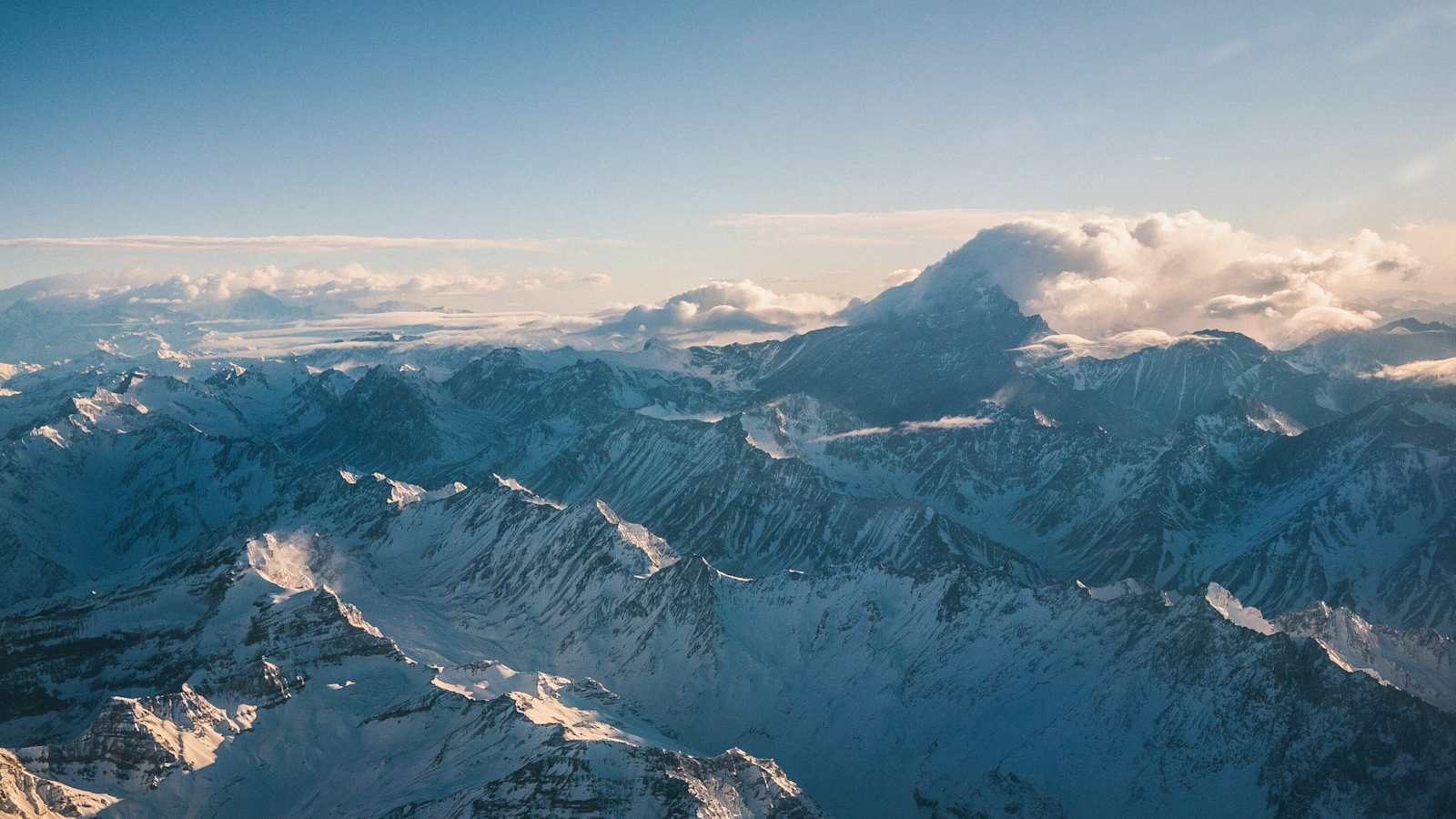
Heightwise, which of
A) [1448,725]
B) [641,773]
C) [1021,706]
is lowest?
[1021,706]

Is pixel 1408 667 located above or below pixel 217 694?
below

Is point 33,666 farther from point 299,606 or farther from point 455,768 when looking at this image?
point 455,768

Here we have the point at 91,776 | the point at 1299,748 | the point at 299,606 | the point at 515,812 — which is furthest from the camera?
the point at 299,606

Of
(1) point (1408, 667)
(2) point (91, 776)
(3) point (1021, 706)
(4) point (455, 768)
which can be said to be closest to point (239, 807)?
(2) point (91, 776)

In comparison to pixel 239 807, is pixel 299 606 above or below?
above

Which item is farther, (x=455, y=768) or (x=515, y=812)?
(x=455, y=768)

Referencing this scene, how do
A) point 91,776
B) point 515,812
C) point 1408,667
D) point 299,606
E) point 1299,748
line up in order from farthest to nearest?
point 299,606 → point 1408,667 → point 1299,748 → point 91,776 → point 515,812

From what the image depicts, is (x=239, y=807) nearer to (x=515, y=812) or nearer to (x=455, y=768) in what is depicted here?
(x=455, y=768)

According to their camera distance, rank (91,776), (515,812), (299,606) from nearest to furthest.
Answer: (515,812)
(91,776)
(299,606)

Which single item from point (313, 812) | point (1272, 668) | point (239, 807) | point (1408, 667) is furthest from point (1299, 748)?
point (239, 807)
